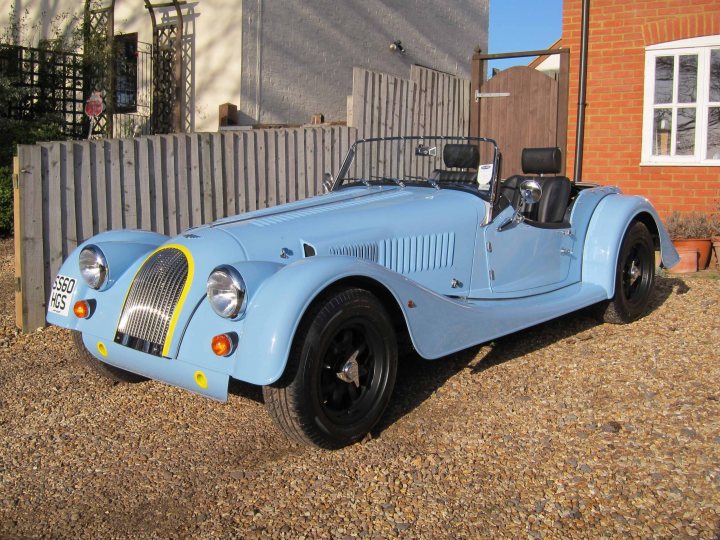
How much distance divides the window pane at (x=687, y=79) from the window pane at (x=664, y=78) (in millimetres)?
114

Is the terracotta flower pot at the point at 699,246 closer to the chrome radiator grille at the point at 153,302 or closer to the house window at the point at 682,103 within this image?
the house window at the point at 682,103

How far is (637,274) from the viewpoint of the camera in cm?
634

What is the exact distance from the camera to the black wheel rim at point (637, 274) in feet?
20.5

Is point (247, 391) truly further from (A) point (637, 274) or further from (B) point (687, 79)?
(B) point (687, 79)

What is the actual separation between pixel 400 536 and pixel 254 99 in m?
10.1

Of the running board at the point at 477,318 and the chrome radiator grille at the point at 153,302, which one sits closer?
the chrome radiator grille at the point at 153,302

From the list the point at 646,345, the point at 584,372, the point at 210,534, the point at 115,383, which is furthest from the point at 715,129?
the point at 210,534

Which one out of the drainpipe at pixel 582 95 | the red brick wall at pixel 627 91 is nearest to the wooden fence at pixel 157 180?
the drainpipe at pixel 582 95

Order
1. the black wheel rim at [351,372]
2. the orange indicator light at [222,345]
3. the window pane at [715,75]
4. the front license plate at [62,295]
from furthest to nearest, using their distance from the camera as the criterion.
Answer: the window pane at [715,75] → the front license plate at [62,295] → the black wheel rim at [351,372] → the orange indicator light at [222,345]

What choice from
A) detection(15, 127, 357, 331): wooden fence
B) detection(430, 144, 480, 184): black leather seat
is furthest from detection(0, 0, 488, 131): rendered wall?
detection(430, 144, 480, 184): black leather seat

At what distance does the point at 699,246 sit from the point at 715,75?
2.47 meters

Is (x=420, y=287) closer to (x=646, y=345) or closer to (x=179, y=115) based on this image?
(x=646, y=345)

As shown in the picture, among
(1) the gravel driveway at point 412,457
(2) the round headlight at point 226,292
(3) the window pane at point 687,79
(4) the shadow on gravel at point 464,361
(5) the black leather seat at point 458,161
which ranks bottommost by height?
(1) the gravel driveway at point 412,457

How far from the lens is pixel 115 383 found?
4887 mm
